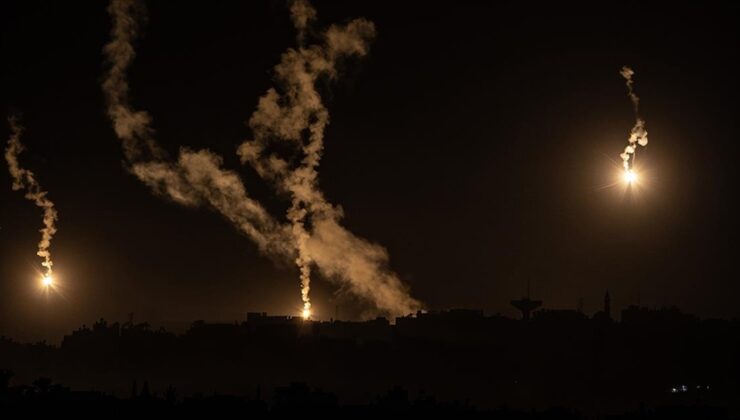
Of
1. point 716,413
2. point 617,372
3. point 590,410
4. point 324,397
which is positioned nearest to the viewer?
point 716,413

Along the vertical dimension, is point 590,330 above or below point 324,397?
above

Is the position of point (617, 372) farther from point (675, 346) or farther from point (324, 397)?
point (324, 397)

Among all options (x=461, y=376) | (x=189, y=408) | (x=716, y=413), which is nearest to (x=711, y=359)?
(x=461, y=376)

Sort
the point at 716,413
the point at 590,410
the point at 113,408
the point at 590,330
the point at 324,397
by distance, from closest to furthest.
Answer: the point at 113,408 < the point at 716,413 < the point at 324,397 < the point at 590,410 < the point at 590,330

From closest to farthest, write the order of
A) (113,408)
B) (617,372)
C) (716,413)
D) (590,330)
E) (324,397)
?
(113,408) < (716,413) < (324,397) < (617,372) < (590,330)

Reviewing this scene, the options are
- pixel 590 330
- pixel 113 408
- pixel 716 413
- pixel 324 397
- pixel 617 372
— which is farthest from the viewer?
pixel 590 330

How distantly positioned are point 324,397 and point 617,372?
207 feet

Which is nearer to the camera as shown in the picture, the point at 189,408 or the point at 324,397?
the point at 189,408

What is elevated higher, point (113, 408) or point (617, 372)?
point (617, 372)

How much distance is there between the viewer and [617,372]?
609ft

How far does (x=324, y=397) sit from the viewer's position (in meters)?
142

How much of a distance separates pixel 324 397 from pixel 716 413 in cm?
4638

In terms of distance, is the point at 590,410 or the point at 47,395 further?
the point at 590,410

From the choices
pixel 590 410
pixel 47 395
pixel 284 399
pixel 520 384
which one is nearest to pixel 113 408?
pixel 47 395
